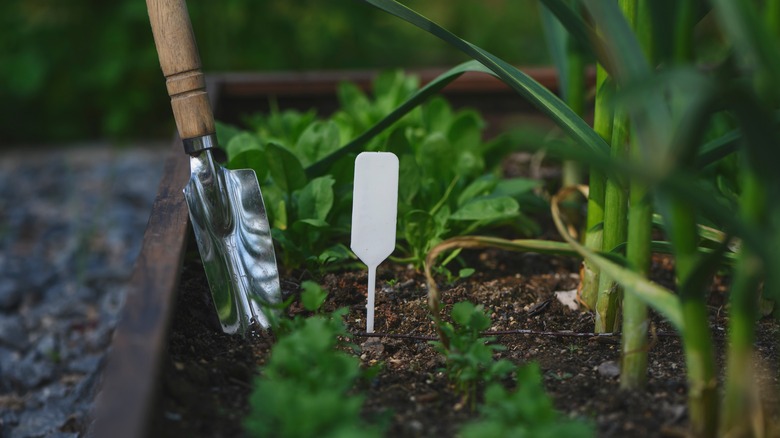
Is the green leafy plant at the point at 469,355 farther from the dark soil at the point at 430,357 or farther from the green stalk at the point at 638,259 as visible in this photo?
the green stalk at the point at 638,259

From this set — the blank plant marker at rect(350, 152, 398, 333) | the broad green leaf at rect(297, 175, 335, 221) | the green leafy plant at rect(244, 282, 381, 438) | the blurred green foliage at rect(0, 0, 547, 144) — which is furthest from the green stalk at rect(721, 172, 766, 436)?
the blurred green foliage at rect(0, 0, 547, 144)

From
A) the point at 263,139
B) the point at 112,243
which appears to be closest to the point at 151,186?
the point at 112,243

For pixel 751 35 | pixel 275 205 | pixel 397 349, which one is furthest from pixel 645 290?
pixel 275 205

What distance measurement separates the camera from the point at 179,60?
128 cm

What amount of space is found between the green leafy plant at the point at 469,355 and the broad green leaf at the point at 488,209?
423 millimetres

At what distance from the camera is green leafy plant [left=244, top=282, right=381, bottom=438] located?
0.79 m

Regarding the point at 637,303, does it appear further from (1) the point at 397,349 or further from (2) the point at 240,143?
(2) the point at 240,143

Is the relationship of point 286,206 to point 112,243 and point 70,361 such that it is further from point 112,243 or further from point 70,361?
point 112,243

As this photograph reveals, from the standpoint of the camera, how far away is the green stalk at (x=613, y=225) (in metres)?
1.12

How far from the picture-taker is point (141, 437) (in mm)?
780

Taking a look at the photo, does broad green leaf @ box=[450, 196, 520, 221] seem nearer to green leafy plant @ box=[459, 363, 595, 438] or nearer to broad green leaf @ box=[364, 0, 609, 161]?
broad green leaf @ box=[364, 0, 609, 161]

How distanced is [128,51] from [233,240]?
2.04 meters

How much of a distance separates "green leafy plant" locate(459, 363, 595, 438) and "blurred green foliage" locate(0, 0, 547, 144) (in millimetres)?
2392

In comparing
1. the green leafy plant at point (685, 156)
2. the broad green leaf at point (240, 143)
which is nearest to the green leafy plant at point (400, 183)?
the broad green leaf at point (240, 143)
